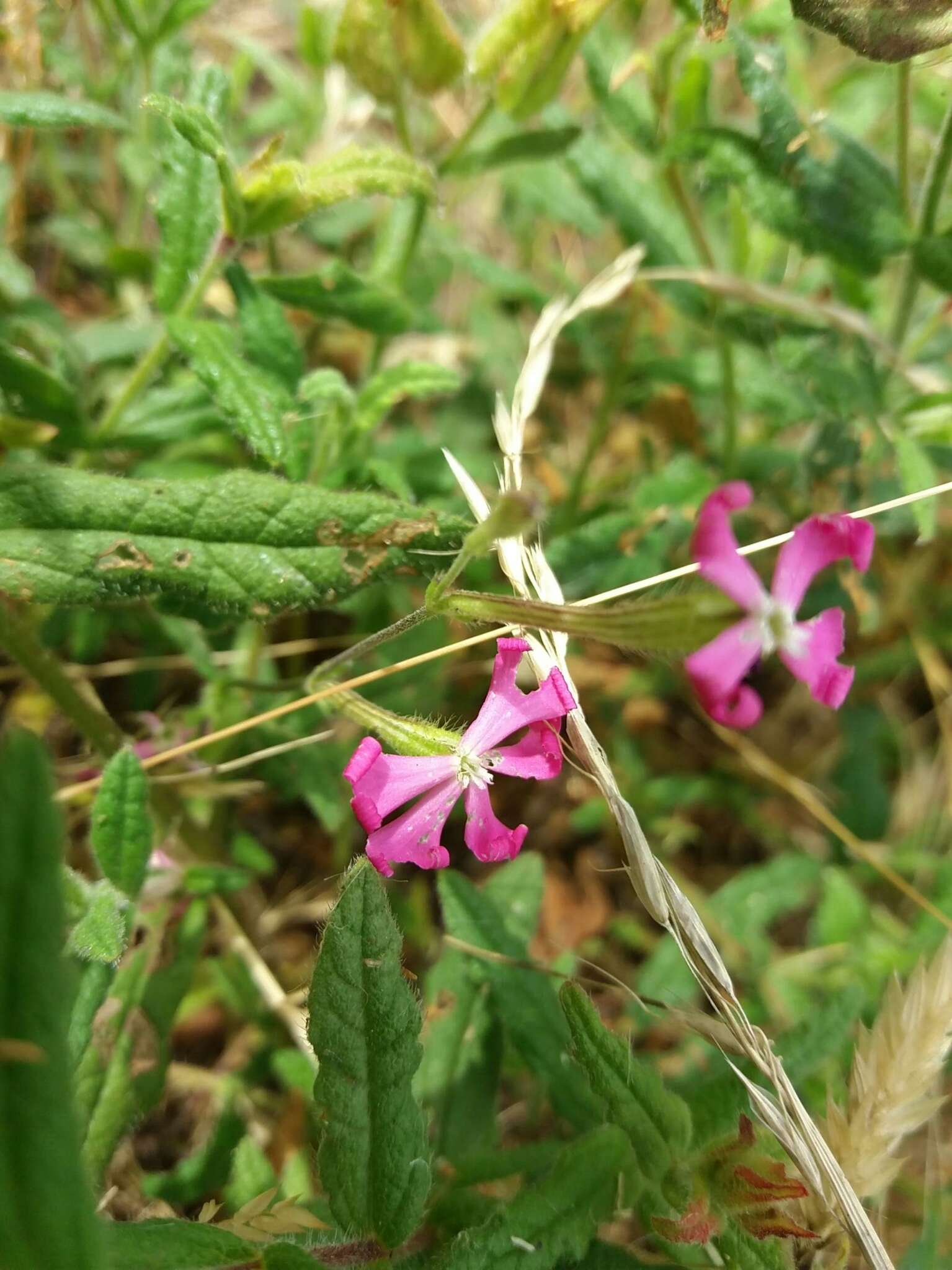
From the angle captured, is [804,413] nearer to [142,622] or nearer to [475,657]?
[475,657]

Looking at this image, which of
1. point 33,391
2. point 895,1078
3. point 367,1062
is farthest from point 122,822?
point 895,1078

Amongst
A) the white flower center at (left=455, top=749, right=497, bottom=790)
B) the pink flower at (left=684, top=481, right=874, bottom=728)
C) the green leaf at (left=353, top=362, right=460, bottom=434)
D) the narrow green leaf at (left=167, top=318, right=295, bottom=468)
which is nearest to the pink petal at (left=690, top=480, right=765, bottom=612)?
the pink flower at (left=684, top=481, right=874, bottom=728)

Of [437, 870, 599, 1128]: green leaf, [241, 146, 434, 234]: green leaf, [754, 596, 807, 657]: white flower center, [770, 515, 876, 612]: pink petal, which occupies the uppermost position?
[241, 146, 434, 234]: green leaf

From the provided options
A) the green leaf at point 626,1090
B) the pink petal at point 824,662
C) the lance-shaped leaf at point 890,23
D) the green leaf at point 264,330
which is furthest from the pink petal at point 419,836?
the lance-shaped leaf at point 890,23

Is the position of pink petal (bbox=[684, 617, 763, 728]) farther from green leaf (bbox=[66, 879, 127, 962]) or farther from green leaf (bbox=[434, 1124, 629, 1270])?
green leaf (bbox=[66, 879, 127, 962])

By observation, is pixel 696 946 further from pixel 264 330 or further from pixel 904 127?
pixel 904 127
